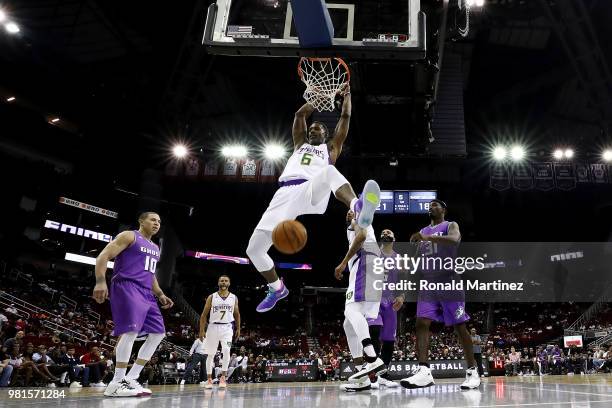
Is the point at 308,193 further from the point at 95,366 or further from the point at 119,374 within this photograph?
the point at 95,366

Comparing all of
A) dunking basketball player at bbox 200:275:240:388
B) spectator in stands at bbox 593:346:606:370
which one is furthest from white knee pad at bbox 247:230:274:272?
spectator in stands at bbox 593:346:606:370

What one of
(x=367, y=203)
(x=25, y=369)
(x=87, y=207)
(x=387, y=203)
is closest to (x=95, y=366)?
(x=25, y=369)

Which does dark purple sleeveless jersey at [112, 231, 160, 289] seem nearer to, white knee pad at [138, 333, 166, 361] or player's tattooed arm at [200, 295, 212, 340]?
white knee pad at [138, 333, 166, 361]

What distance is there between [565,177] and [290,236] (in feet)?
61.8

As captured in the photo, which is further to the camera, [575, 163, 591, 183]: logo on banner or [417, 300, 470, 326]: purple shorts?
[575, 163, 591, 183]: logo on banner

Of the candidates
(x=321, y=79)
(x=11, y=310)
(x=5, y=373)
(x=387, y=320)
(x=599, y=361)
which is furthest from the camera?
(x=599, y=361)

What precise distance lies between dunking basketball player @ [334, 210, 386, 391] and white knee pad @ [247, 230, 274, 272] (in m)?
0.70

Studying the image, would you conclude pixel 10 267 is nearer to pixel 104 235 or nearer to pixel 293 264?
pixel 104 235

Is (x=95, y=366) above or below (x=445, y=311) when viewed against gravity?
below

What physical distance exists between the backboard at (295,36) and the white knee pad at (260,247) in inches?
99.0

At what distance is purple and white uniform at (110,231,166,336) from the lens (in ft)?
14.8

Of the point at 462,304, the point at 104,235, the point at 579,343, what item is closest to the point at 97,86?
the point at 104,235

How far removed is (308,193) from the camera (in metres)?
3.96

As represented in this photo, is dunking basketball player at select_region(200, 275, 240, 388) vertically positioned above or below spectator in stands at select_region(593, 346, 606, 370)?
above
